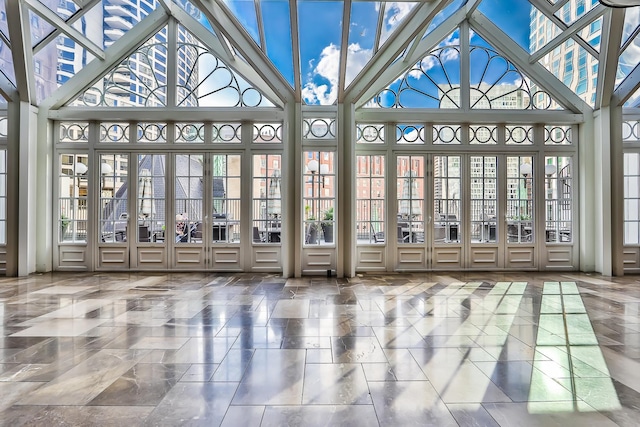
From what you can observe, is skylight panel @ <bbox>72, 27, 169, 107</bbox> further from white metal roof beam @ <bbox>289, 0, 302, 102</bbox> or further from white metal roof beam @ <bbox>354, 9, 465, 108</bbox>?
white metal roof beam @ <bbox>354, 9, 465, 108</bbox>

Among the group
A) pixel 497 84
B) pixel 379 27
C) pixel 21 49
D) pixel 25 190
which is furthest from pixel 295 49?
pixel 25 190

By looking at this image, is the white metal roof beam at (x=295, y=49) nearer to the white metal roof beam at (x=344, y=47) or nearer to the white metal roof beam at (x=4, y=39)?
the white metal roof beam at (x=344, y=47)

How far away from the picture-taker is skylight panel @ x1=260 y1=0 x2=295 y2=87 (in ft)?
15.3

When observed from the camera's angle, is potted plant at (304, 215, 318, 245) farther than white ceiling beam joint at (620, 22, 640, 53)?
Yes

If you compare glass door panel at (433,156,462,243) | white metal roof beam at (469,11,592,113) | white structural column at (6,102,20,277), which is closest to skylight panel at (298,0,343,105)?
glass door panel at (433,156,462,243)

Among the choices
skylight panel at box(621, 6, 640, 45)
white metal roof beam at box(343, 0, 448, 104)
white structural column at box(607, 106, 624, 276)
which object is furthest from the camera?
white structural column at box(607, 106, 624, 276)

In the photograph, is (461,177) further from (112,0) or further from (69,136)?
(69,136)

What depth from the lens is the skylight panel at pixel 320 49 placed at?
4.64 m

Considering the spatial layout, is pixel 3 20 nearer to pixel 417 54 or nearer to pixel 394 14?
pixel 394 14

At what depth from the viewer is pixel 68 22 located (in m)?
5.68

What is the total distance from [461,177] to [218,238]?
484cm

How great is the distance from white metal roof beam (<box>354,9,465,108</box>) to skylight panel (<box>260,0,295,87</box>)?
4.98 feet

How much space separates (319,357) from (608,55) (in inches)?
268

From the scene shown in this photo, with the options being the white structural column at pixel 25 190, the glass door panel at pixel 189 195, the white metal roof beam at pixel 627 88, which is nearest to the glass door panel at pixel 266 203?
the glass door panel at pixel 189 195
